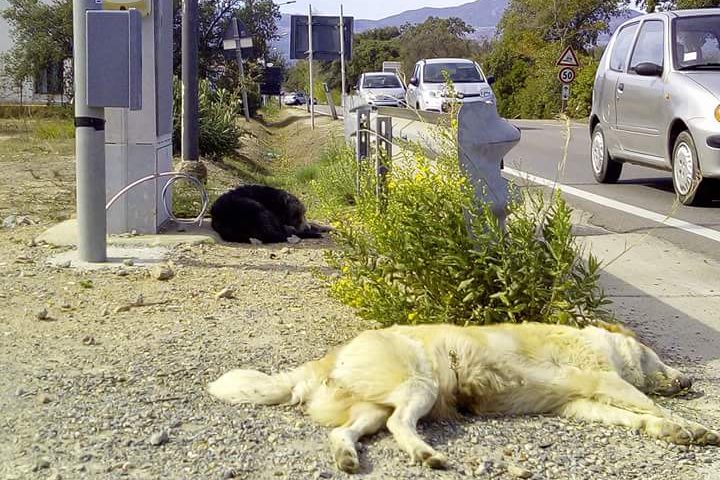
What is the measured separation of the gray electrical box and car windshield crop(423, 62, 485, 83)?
56.9 ft

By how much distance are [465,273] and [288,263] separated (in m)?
2.73

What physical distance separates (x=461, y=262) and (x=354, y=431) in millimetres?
1518

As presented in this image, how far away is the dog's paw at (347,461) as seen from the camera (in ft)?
12.4

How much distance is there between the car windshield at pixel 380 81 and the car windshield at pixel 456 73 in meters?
6.13

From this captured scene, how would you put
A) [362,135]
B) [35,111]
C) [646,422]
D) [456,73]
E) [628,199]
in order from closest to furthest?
[646,422] < [362,135] < [628,199] < [456,73] < [35,111]

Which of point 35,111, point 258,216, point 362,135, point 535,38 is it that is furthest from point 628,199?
point 535,38

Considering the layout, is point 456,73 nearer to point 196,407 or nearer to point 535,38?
point 196,407

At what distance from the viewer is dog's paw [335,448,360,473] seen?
3.79m

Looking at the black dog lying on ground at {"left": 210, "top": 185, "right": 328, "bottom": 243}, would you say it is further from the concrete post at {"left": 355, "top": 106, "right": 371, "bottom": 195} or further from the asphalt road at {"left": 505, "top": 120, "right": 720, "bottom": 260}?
the asphalt road at {"left": 505, "top": 120, "right": 720, "bottom": 260}

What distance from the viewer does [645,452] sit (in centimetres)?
409

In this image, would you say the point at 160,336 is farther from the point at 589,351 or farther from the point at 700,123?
the point at 700,123

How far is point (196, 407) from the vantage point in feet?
14.5

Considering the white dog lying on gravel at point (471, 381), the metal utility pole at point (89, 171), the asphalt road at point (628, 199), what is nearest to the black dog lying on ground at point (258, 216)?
the asphalt road at point (628, 199)

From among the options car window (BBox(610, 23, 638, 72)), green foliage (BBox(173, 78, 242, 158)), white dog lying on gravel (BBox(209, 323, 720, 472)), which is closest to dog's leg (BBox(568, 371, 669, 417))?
white dog lying on gravel (BBox(209, 323, 720, 472))
